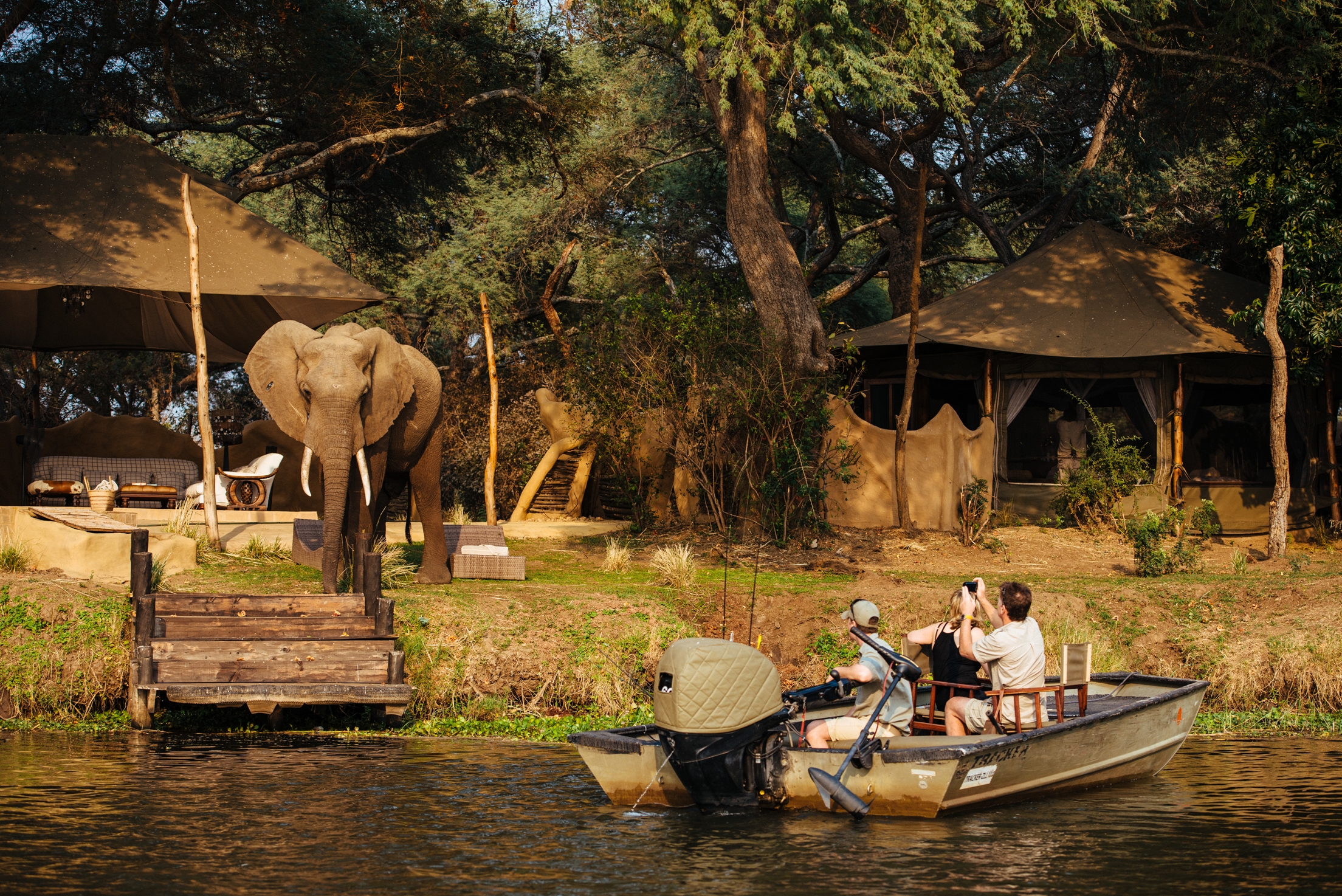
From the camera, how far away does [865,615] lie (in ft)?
31.9

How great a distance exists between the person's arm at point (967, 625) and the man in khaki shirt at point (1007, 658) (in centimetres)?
14

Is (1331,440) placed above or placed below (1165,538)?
above

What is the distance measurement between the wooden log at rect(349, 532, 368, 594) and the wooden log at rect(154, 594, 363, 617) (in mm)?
285

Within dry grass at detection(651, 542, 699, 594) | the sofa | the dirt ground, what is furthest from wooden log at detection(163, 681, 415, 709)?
the sofa

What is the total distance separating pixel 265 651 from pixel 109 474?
914 centimetres

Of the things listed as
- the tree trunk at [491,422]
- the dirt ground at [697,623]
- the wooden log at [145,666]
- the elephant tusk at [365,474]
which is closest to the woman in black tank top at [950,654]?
the dirt ground at [697,623]

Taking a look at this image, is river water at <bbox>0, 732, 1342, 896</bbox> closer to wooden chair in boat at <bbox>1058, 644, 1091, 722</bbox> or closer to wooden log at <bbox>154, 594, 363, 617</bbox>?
wooden chair in boat at <bbox>1058, 644, 1091, 722</bbox>

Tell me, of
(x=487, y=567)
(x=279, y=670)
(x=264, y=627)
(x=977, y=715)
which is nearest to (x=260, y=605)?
(x=264, y=627)

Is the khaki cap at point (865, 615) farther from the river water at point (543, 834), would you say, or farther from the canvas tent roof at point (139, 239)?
the canvas tent roof at point (139, 239)

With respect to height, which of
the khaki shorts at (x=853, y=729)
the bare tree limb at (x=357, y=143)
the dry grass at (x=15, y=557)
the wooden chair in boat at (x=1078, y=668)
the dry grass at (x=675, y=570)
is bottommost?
the khaki shorts at (x=853, y=729)

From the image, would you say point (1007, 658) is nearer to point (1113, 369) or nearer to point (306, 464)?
point (306, 464)

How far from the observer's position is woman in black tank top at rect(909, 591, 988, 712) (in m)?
10.5

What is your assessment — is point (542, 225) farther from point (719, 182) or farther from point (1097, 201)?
point (1097, 201)

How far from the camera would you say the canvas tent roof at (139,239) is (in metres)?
17.6
